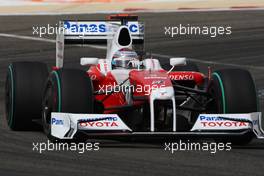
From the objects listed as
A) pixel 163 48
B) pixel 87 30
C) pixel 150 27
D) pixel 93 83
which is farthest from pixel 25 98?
pixel 150 27

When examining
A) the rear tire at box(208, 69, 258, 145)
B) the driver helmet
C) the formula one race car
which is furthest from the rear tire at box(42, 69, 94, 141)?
the rear tire at box(208, 69, 258, 145)

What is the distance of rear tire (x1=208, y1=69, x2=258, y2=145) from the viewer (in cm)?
1411

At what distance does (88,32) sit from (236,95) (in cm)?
342

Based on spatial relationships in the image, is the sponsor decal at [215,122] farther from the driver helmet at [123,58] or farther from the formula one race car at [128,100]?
the driver helmet at [123,58]

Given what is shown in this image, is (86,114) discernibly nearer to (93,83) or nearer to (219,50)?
(93,83)

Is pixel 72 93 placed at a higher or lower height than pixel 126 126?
higher

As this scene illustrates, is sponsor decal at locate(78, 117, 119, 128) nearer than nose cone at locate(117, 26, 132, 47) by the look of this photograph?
Yes

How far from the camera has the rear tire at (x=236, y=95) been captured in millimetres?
14109

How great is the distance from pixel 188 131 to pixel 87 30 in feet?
11.8

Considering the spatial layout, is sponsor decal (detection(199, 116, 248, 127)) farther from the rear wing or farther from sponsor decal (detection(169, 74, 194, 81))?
the rear wing

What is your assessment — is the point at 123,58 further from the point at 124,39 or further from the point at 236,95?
the point at 236,95

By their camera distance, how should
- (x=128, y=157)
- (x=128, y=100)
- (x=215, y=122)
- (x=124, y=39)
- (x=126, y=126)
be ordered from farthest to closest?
1. (x=124, y=39)
2. (x=128, y=100)
3. (x=215, y=122)
4. (x=126, y=126)
5. (x=128, y=157)

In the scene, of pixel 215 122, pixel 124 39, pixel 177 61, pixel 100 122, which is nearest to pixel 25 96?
pixel 124 39

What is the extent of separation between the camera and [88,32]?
16906 mm
